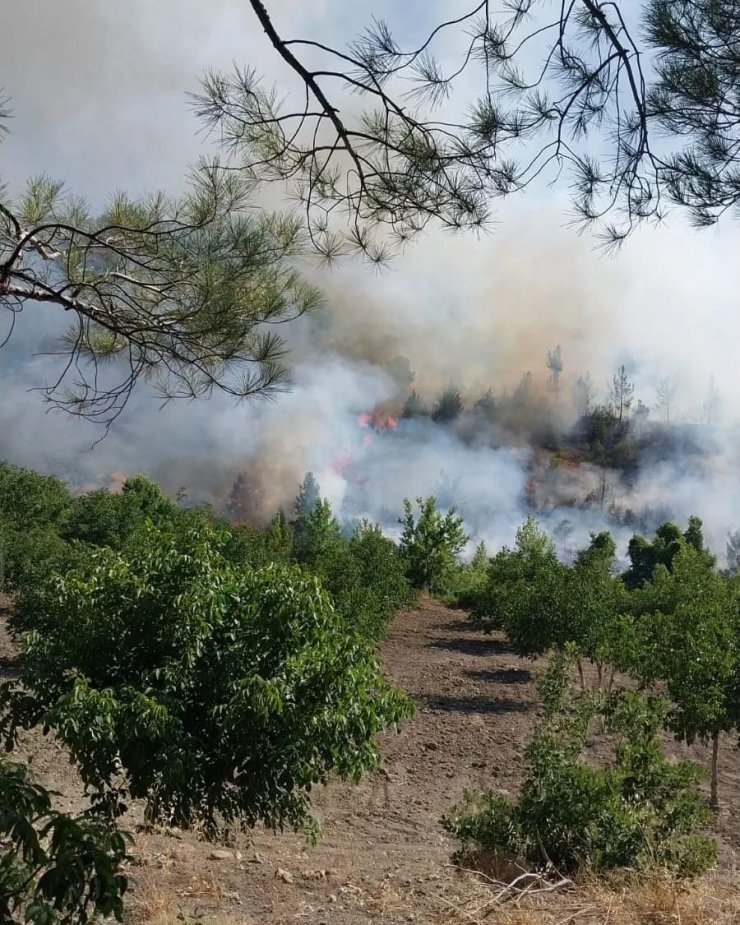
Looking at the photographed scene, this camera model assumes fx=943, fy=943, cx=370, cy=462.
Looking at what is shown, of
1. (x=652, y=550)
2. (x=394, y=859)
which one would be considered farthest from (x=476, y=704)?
(x=652, y=550)

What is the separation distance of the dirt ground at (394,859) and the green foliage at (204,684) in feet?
1.89

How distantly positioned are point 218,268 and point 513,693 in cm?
1235

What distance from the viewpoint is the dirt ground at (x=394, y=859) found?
458cm

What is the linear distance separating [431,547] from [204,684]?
3121cm

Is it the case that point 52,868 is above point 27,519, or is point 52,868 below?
below

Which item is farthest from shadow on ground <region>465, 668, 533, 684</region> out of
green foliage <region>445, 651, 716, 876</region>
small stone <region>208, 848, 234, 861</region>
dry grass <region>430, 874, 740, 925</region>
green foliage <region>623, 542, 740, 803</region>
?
dry grass <region>430, 874, 740, 925</region>

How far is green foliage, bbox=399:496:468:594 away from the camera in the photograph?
1396 inches

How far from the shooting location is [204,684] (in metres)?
4.96

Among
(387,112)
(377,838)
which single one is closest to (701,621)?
(377,838)

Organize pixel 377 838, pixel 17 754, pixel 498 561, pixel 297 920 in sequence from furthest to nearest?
pixel 498 561, pixel 17 754, pixel 377 838, pixel 297 920

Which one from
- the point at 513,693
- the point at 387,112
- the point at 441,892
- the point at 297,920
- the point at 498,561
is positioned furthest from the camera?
the point at 498,561

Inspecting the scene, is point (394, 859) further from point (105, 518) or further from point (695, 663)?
point (105, 518)

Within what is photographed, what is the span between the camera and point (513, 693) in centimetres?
1584

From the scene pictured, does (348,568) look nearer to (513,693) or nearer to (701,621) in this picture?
(513,693)
